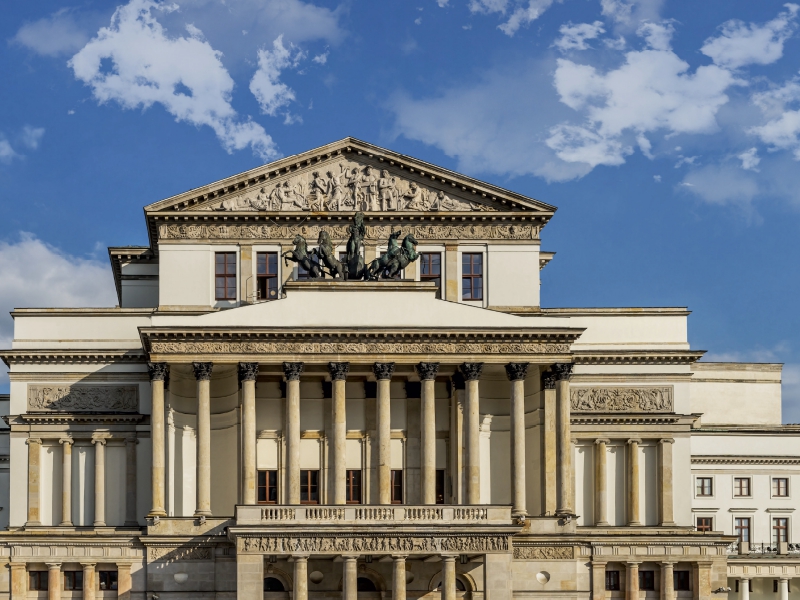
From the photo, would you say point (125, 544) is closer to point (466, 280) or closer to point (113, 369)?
point (113, 369)

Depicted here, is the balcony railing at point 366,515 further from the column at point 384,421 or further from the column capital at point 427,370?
the column capital at point 427,370

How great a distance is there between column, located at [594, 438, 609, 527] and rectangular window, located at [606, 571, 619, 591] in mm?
3047

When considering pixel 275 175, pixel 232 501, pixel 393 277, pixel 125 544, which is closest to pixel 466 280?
pixel 393 277

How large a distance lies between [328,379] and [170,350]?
8266mm

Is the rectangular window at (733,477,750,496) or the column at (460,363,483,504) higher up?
the column at (460,363,483,504)

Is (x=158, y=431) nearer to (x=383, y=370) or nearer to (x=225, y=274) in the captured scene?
(x=225, y=274)

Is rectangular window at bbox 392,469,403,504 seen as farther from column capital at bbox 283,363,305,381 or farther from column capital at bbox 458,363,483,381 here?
column capital at bbox 283,363,305,381

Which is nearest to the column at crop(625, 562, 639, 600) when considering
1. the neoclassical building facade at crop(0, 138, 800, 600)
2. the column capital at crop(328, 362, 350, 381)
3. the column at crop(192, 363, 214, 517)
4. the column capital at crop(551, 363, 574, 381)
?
the neoclassical building facade at crop(0, 138, 800, 600)

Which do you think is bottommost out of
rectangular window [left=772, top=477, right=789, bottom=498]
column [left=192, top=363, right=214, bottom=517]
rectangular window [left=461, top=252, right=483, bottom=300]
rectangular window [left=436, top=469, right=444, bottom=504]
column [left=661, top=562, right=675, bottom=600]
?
column [left=661, top=562, right=675, bottom=600]

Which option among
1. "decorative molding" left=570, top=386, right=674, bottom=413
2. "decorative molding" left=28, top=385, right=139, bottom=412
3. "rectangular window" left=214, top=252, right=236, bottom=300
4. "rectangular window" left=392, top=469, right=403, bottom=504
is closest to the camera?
"rectangular window" left=392, top=469, right=403, bottom=504

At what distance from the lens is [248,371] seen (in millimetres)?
79438

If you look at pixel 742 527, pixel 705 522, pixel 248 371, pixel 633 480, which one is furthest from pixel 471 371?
pixel 742 527

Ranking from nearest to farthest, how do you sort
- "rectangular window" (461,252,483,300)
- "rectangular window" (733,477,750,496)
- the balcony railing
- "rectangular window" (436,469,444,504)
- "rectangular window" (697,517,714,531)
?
the balcony railing < "rectangular window" (436,469,444,504) < "rectangular window" (461,252,483,300) < "rectangular window" (697,517,714,531) < "rectangular window" (733,477,750,496)

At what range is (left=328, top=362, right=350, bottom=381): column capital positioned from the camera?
261 ft
